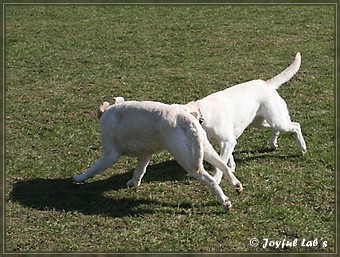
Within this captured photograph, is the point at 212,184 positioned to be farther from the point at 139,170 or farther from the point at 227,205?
the point at 139,170

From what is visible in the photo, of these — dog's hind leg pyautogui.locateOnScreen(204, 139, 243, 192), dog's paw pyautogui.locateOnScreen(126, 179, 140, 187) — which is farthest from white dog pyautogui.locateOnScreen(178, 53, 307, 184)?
dog's paw pyautogui.locateOnScreen(126, 179, 140, 187)

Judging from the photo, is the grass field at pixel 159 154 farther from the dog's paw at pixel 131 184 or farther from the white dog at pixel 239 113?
the white dog at pixel 239 113

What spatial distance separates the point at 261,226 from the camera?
5.30 m

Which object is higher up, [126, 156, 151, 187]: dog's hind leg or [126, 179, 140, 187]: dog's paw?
[126, 156, 151, 187]: dog's hind leg

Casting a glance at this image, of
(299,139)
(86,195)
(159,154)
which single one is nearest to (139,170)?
(86,195)

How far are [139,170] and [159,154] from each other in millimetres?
985

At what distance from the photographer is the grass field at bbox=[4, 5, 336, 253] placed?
526 centimetres

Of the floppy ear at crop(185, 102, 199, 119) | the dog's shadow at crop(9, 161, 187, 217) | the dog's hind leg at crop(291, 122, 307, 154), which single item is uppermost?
the floppy ear at crop(185, 102, 199, 119)

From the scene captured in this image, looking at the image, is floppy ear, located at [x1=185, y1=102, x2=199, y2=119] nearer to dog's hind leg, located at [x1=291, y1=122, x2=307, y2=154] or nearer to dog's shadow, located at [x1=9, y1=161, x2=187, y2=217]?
dog's shadow, located at [x1=9, y1=161, x2=187, y2=217]

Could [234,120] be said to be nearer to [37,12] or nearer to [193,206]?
[193,206]

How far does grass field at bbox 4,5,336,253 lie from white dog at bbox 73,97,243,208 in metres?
0.32

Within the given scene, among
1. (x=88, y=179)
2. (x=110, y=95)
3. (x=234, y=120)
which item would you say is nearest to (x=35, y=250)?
(x=88, y=179)

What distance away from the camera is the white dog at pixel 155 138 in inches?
210

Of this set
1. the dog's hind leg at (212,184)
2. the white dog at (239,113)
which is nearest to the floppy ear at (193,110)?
the white dog at (239,113)
